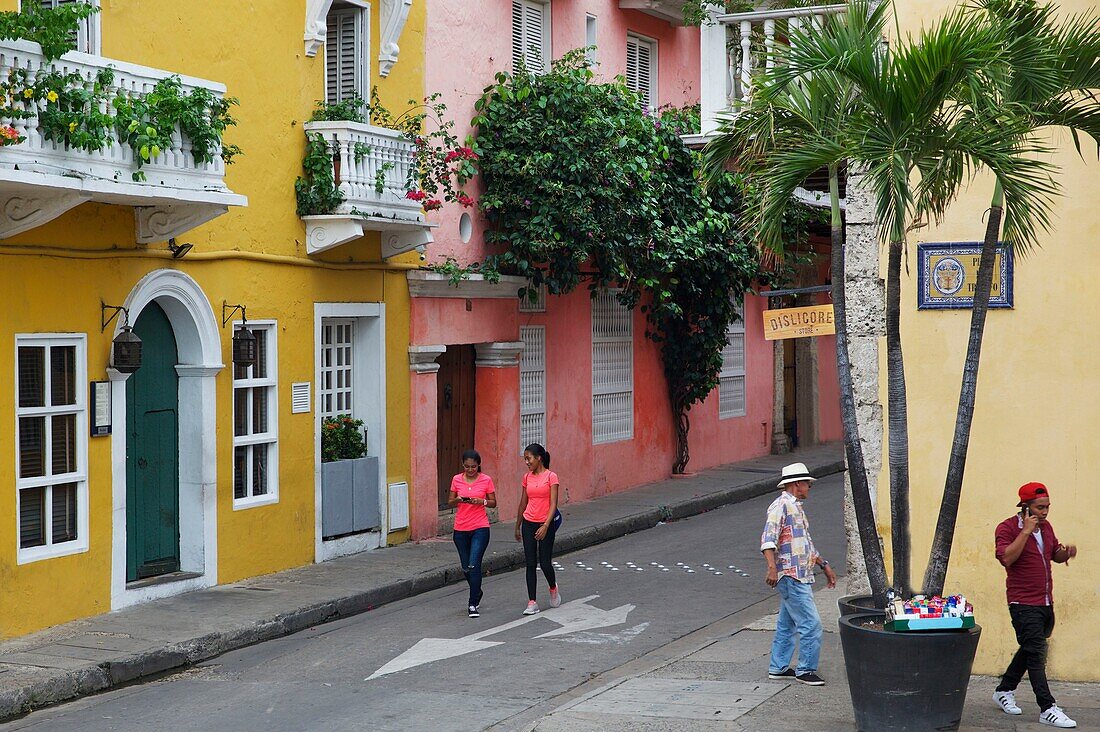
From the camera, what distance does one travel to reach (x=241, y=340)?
1309 cm

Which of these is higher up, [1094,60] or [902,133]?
[1094,60]

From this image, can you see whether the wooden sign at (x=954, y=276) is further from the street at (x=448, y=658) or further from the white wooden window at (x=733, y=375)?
the white wooden window at (x=733, y=375)

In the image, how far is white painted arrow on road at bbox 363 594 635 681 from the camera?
1048 centimetres

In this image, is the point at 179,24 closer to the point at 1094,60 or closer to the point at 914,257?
the point at 914,257

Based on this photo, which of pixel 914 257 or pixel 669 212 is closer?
pixel 914 257

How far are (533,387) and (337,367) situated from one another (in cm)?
410

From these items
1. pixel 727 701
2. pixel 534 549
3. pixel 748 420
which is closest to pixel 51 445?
pixel 534 549

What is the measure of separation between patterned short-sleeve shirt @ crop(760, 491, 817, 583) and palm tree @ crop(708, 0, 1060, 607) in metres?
1.52

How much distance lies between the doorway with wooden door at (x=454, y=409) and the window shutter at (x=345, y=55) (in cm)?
356

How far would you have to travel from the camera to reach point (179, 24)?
41.3ft

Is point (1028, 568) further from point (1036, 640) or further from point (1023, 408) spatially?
point (1023, 408)

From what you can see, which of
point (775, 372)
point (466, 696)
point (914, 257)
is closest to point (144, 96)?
point (466, 696)

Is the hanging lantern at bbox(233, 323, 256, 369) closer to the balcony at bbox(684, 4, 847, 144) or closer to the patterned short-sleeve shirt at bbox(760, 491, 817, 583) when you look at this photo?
the patterned short-sleeve shirt at bbox(760, 491, 817, 583)

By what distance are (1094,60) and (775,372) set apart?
1825 centimetres
